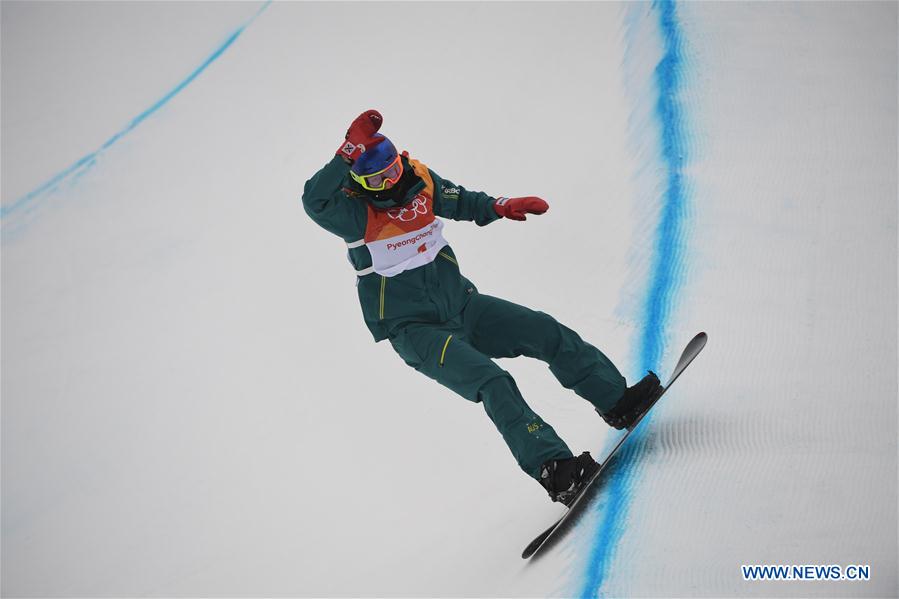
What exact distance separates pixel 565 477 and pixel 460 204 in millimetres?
1006

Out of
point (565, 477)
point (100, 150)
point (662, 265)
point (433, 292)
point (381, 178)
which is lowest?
A: point (565, 477)

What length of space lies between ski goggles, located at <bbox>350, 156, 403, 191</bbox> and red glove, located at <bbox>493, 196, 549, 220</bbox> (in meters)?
0.37

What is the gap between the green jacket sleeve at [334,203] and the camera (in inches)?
101

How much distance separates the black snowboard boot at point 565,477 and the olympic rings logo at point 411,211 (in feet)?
2.96

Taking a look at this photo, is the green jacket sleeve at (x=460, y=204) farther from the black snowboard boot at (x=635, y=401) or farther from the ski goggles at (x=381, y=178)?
the black snowboard boot at (x=635, y=401)

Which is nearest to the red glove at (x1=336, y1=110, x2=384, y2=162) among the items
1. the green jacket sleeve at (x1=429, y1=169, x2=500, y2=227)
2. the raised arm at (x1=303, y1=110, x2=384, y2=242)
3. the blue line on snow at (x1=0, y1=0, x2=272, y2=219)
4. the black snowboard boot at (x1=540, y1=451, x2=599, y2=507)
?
the raised arm at (x1=303, y1=110, x2=384, y2=242)

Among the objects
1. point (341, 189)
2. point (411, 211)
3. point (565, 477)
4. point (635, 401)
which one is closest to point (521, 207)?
point (411, 211)

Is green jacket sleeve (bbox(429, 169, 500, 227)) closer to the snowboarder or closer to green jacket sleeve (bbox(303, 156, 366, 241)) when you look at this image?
the snowboarder

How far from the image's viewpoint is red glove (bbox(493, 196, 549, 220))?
2678 mm

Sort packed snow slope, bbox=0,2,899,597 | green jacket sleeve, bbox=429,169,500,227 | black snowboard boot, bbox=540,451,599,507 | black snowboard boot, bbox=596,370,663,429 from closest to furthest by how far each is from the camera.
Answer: black snowboard boot, bbox=540,451,599,507
packed snow slope, bbox=0,2,899,597
black snowboard boot, bbox=596,370,663,429
green jacket sleeve, bbox=429,169,500,227

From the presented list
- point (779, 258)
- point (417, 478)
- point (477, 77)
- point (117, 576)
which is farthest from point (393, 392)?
point (477, 77)

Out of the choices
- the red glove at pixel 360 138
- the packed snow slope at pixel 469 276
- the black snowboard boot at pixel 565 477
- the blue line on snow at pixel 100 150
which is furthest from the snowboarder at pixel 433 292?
the blue line on snow at pixel 100 150

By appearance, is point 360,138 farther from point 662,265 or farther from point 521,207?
point 662,265

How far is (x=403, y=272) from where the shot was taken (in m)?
2.71
